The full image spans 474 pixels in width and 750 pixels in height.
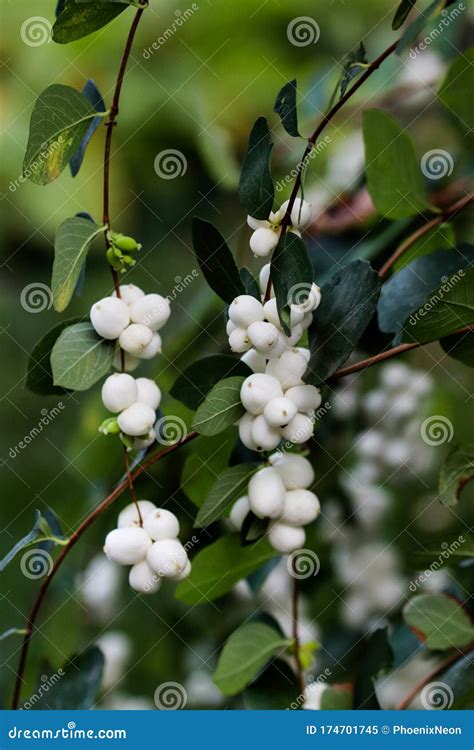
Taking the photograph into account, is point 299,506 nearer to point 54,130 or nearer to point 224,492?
point 224,492

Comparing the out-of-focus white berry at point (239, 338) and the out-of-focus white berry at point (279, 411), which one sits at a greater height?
the out-of-focus white berry at point (239, 338)

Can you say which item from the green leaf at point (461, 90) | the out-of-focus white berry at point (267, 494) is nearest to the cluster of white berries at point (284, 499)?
the out-of-focus white berry at point (267, 494)

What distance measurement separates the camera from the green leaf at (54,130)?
354mm

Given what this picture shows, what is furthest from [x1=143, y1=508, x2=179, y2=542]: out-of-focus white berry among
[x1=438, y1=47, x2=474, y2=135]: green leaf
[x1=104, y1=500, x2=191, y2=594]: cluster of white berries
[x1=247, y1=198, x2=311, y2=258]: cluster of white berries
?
[x1=438, y1=47, x2=474, y2=135]: green leaf

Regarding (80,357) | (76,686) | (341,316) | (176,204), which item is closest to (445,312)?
(341,316)

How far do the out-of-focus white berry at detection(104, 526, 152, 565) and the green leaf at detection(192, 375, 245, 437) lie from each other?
47 millimetres

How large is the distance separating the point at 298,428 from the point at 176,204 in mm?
436

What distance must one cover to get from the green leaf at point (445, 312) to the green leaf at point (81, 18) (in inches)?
6.5

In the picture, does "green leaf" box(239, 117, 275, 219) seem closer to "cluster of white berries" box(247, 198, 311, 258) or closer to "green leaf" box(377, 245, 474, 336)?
"cluster of white berries" box(247, 198, 311, 258)

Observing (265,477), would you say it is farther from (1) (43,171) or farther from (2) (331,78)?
(2) (331,78)

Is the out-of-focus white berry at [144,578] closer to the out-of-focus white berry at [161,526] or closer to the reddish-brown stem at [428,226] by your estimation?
the out-of-focus white berry at [161,526]

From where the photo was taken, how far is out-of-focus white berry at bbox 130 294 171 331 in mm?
367

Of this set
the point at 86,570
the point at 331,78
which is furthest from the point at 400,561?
the point at 331,78

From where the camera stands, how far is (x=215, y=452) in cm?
45
